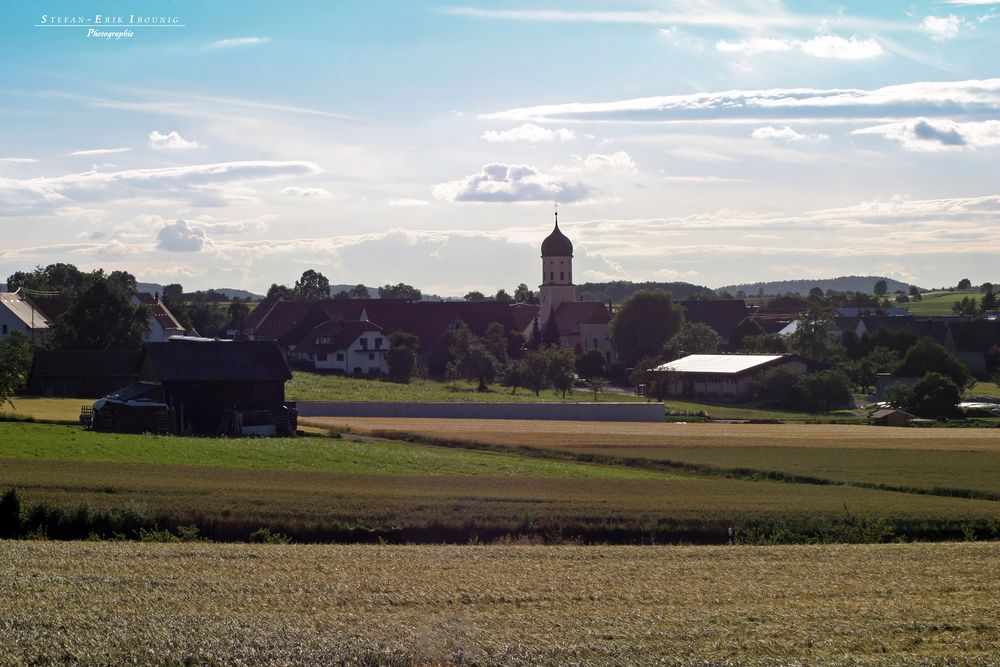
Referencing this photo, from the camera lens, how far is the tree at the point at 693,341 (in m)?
109

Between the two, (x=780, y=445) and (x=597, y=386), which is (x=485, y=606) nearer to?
(x=780, y=445)

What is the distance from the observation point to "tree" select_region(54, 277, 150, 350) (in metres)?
82.1

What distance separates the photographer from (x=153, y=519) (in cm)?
2617

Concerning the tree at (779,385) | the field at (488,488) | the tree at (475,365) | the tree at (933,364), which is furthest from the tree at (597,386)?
the field at (488,488)

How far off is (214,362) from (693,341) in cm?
6483

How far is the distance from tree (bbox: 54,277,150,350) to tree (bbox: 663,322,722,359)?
48.9 meters

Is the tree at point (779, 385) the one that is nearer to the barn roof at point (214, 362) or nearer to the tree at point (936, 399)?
the tree at point (936, 399)

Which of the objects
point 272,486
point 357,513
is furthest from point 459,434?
point 357,513

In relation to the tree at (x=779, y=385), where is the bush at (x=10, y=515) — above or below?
below

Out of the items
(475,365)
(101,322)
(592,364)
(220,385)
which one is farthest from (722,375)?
(101,322)

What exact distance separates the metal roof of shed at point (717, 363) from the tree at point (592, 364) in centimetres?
932

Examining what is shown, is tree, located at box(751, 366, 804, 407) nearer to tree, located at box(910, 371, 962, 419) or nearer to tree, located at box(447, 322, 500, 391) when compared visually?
tree, located at box(910, 371, 962, 419)

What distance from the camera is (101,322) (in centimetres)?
8256

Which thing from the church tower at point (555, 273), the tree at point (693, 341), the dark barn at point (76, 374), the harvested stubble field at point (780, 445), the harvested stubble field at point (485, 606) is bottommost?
the harvested stubble field at point (780, 445)
